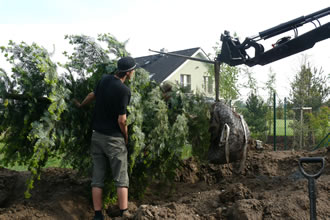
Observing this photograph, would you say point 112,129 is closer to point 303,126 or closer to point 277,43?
point 277,43

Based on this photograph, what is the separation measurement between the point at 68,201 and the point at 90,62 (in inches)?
80.9

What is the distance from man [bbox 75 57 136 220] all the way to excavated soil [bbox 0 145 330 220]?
21.2 inches

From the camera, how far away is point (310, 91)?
1498cm

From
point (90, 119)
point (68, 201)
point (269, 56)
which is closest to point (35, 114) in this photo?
point (90, 119)

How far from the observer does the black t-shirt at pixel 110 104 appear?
13.8 feet

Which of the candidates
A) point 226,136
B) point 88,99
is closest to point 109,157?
point 88,99

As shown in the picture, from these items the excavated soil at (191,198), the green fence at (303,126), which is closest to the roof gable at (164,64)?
the green fence at (303,126)

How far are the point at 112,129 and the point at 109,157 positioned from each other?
1.22 ft

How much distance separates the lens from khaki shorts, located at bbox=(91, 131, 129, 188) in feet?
14.1

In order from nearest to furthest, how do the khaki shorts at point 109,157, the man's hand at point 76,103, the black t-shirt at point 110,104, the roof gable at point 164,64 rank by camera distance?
the black t-shirt at point 110,104, the khaki shorts at point 109,157, the man's hand at point 76,103, the roof gable at point 164,64

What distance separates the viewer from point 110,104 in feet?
13.9

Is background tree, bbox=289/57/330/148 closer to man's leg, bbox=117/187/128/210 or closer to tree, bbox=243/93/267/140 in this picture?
tree, bbox=243/93/267/140

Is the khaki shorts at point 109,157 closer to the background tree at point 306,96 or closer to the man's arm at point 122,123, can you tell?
the man's arm at point 122,123

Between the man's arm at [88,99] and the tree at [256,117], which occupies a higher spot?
the man's arm at [88,99]
